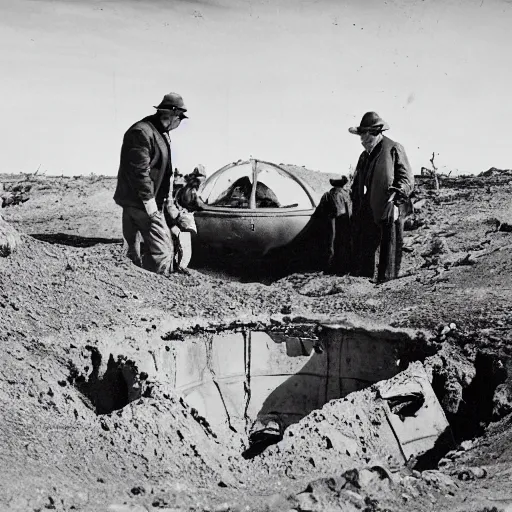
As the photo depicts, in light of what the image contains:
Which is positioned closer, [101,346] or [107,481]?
[107,481]

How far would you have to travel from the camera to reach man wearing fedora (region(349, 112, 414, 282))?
29.5 feet

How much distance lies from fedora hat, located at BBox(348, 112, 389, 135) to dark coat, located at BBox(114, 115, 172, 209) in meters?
2.34

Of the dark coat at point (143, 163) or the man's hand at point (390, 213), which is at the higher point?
the dark coat at point (143, 163)

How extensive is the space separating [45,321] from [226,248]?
11.2 ft

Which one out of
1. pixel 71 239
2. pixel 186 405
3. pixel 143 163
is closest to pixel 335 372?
pixel 186 405

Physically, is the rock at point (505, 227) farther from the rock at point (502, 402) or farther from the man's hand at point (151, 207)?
the man's hand at point (151, 207)

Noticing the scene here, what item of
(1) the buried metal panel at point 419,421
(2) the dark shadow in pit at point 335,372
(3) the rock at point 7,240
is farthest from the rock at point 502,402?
(3) the rock at point 7,240

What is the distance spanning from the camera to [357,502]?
14.3ft

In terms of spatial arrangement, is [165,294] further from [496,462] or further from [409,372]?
[496,462]

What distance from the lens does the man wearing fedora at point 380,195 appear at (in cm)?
900

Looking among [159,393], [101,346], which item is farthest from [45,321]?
[159,393]

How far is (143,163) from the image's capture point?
8500 millimetres

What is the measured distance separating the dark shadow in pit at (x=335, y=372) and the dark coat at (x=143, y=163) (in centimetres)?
272

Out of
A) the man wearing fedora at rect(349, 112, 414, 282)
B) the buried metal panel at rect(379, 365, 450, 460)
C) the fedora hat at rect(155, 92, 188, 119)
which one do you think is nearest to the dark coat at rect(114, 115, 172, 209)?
the fedora hat at rect(155, 92, 188, 119)
